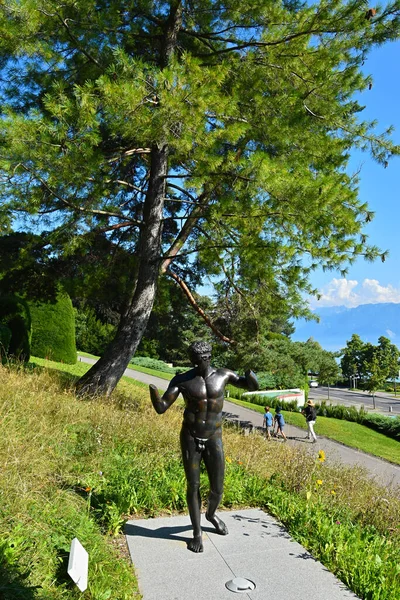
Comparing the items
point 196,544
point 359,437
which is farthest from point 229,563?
point 359,437

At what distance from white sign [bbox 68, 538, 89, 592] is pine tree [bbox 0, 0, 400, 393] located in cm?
510

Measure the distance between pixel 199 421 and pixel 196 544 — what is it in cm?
104

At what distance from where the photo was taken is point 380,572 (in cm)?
343

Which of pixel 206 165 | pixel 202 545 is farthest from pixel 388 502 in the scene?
pixel 206 165

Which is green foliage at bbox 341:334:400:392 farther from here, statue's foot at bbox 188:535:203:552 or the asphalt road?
statue's foot at bbox 188:535:203:552

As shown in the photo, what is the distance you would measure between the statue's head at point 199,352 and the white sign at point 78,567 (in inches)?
67.0

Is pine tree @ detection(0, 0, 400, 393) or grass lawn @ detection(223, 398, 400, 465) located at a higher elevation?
pine tree @ detection(0, 0, 400, 393)

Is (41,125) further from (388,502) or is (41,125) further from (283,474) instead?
(388,502)

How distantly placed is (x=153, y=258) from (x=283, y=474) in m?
5.02

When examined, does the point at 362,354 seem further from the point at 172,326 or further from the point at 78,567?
the point at 78,567

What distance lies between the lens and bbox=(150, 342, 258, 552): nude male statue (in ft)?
13.0

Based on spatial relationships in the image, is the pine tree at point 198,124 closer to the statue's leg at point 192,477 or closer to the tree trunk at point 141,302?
the tree trunk at point 141,302

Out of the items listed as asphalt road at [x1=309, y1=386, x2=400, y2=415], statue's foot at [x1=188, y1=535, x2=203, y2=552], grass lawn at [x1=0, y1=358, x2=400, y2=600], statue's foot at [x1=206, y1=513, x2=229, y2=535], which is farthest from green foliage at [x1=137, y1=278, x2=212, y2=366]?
asphalt road at [x1=309, y1=386, x2=400, y2=415]

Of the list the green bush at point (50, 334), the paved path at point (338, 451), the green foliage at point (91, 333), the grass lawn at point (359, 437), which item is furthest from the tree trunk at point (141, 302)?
the green foliage at point (91, 333)
